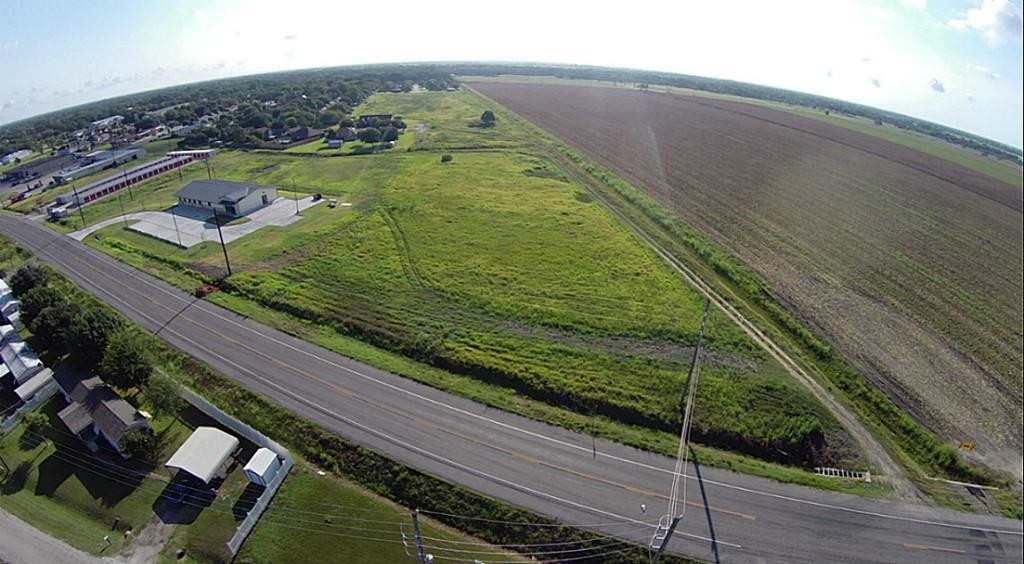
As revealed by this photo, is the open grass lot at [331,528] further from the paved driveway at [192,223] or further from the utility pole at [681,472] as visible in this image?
the paved driveway at [192,223]

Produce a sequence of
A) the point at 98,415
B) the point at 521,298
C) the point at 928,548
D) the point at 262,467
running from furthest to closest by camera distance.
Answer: the point at 521,298 < the point at 98,415 < the point at 262,467 < the point at 928,548

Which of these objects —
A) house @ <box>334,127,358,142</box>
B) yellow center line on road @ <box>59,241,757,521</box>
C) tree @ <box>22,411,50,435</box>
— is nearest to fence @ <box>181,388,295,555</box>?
yellow center line on road @ <box>59,241,757,521</box>

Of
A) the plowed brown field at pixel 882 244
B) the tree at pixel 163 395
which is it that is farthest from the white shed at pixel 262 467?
the plowed brown field at pixel 882 244

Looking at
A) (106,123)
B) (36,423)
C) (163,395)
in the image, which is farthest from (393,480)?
(106,123)

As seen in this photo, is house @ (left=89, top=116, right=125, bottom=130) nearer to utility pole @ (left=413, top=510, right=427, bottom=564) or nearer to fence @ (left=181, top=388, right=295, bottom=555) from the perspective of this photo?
fence @ (left=181, top=388, right=295, bottom=555)

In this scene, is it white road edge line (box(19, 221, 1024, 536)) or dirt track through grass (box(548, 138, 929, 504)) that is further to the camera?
dirt track through grass (box(548, 138, 929, 504))

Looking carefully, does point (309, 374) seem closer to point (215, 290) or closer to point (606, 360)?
point (215, 290)

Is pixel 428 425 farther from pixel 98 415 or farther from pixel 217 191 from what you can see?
pixel 217 191
